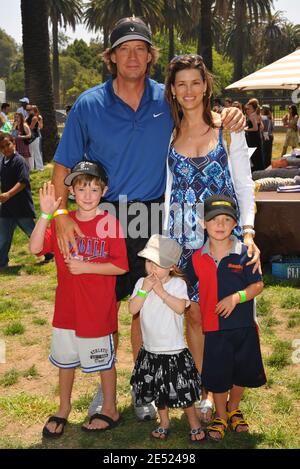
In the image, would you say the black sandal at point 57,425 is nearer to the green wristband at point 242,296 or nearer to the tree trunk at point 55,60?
the green wristband at point 242,296

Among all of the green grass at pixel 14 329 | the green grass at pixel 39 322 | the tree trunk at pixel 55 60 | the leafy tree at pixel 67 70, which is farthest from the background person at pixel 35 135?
the leafy tree at pixel 67 70

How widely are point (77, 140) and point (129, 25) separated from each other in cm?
76

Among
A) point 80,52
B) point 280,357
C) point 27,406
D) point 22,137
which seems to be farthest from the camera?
point 80,52

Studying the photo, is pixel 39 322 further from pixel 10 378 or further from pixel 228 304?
pixel 228 304

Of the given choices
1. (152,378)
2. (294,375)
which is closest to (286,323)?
(294,375)

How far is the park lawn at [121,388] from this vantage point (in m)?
3.73

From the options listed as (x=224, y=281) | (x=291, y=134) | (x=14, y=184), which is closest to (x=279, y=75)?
(x=14, y=184)

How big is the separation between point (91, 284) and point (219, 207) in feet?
2.93

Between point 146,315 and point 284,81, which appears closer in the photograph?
point 146,315

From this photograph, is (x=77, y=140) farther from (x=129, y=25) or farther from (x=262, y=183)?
(x=262, y=183)

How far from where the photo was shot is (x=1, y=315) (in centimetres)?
638

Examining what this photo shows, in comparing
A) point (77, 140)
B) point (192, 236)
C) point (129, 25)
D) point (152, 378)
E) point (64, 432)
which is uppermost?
point (129, 25)

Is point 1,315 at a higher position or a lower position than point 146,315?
lower

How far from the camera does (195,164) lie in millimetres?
3633
